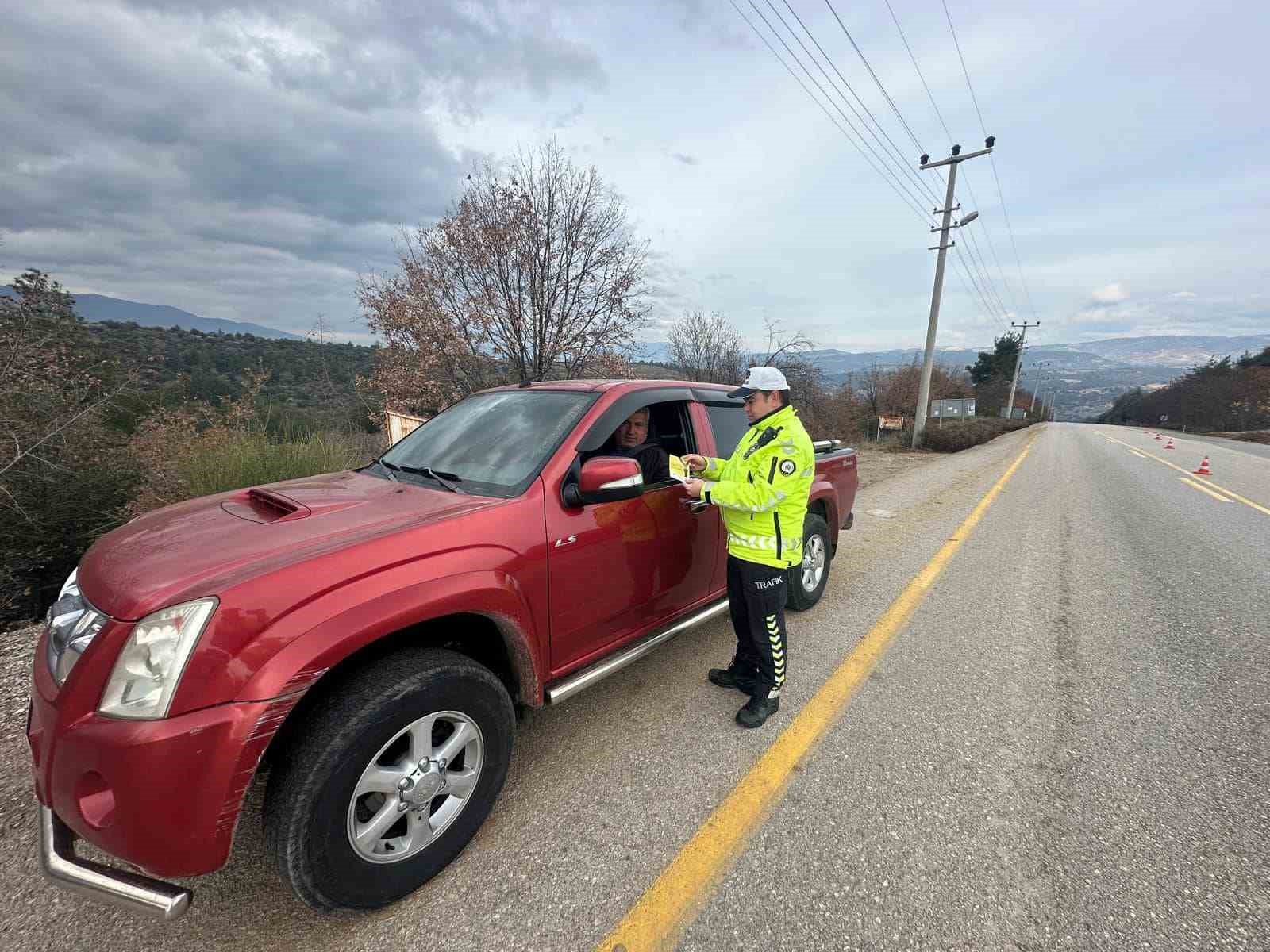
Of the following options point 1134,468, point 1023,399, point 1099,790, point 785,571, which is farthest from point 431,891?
point 1023,399

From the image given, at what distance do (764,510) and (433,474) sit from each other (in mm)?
1589

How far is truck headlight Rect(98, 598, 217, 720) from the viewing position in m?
1.39

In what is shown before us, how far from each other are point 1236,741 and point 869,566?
264 centimetres

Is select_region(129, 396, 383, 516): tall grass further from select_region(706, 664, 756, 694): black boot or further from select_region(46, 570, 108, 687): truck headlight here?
select_region(706, 664, 756, 694): black boot

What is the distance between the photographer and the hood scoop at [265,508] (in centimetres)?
202

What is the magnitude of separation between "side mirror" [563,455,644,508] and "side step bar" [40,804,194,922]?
63.6 inches

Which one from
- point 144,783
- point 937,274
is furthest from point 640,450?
point 937,274

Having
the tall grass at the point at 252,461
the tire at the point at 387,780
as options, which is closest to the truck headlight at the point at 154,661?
the tire at the point at 387,780

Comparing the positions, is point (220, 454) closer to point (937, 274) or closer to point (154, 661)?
point (154, 661)

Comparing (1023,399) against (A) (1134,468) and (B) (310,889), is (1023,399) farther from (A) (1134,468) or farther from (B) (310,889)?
(B) (310,889)

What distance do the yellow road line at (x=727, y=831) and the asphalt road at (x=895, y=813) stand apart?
0.04m

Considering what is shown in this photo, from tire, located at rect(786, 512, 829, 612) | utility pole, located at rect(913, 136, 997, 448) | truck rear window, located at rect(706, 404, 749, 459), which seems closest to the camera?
truck rear window, located at rect(706, 404, 749, 459)

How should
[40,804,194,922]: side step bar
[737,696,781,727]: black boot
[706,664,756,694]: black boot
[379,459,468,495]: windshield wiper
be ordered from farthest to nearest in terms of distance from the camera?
[706,664,756,694]: black boot, [737,696,781,727]: black boot, [379,459,468,495]: windshield wiper, [40,804,194,922]: side step bar

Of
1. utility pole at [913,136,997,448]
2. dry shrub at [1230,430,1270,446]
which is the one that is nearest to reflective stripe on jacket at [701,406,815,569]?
utility pole at [913,136,997,448]
